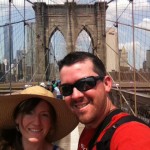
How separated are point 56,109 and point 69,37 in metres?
26.2

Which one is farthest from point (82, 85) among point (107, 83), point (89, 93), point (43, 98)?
point (43, 98)

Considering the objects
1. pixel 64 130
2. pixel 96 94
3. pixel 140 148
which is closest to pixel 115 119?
pixel 96 94

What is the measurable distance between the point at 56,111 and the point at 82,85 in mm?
366

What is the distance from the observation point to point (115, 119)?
1.37 m

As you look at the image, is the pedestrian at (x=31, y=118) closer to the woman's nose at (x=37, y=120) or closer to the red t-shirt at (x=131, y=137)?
the woman's nose at (x=37, y=120)

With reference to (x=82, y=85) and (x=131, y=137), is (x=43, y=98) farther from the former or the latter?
(x=131, y=137)

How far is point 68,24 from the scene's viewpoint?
27.4 m

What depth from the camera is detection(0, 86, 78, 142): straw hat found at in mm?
1662

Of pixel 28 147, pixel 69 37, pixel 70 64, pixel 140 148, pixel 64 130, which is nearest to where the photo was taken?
pixel 140 148

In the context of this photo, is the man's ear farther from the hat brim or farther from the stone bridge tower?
the stone bridge tower

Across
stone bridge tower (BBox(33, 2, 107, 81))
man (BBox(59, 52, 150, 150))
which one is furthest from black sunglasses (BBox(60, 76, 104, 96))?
stone bridge tower (BBox(33, 2, 107, 81))

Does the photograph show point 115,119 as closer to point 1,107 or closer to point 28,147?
point 28,147

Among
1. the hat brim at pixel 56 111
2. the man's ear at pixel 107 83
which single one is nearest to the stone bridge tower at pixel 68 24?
the hat brim at pixel 56 111

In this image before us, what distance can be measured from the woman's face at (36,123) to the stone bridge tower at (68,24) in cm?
2518
